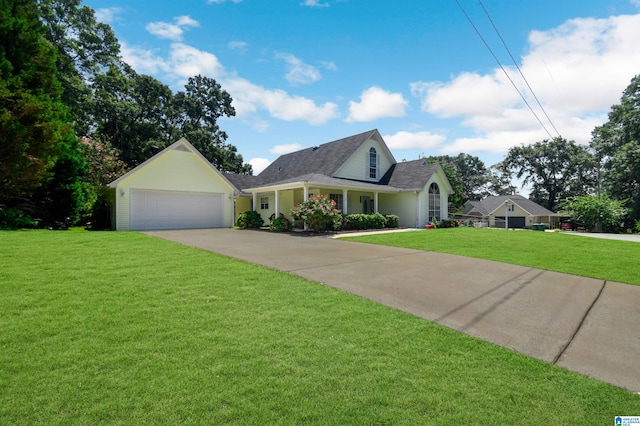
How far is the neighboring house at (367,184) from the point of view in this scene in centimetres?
2183

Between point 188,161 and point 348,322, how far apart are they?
1873 centimetres

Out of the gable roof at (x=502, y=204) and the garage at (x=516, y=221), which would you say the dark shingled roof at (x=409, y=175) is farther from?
the gable roof at (x=502, y=204)

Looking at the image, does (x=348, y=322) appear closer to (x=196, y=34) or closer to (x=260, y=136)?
(x=196, y=34)

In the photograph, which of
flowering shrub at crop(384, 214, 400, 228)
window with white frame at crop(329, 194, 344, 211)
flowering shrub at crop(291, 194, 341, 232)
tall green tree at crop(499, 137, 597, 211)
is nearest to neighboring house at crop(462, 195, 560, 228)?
tall green tree at crop(499, 137, 597, 211)

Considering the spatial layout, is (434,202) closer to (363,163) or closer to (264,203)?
(363,163)

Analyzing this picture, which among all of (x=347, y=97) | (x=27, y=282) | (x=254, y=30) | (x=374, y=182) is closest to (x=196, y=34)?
(x=254, y=30)

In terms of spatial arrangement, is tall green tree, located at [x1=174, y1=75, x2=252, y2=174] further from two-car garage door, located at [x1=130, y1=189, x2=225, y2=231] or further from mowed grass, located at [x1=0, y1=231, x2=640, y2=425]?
mowed grass, located at [x1=0, y1=231, x2=640, y2=425]

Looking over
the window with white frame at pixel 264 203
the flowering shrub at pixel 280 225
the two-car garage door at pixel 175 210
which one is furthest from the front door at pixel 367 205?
the two-car garage door at pixel 175 210

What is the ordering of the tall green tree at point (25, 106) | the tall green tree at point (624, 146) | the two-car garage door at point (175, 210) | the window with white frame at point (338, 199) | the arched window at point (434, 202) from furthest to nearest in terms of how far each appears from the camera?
1. the tall green tree at point (624, 146)
2. the arched window at point (434, 202)
3. the window with white frame at point (338, 199)
4. the two-car garage door at point (175, 210)
5. the tall green tree at point (25, 106)

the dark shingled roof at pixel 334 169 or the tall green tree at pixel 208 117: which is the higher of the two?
the tall green tree at pixel 208 117

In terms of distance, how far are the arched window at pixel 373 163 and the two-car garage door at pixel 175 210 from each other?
11434mm

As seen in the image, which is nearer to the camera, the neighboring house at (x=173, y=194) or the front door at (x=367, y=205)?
the neighboring house at (x=173, y=194)

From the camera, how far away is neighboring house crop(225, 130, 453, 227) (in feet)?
71.6

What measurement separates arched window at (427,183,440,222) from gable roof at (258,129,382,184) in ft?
19.6
